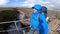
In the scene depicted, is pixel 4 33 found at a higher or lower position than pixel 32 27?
lower

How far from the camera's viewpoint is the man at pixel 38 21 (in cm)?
418

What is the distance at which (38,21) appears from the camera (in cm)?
421

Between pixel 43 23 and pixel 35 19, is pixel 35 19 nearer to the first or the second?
pixel 35 19

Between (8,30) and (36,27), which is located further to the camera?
(8,30)

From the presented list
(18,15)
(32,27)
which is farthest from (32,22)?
(18,15)

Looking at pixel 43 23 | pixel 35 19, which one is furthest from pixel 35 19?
pixel 43 23

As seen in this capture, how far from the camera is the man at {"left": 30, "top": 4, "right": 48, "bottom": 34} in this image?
4.18 m

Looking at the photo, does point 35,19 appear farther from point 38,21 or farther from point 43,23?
point 43,23

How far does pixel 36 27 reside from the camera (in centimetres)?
418

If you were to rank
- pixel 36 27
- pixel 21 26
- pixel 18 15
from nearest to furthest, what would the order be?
pixel 36 27 → pixel 21 26 → pixel 18 15

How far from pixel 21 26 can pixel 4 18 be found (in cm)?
242

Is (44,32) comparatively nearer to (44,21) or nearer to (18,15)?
(44,21)

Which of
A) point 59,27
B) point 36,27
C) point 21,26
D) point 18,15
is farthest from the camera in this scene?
point 18,15

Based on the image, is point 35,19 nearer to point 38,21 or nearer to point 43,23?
point 38,21
